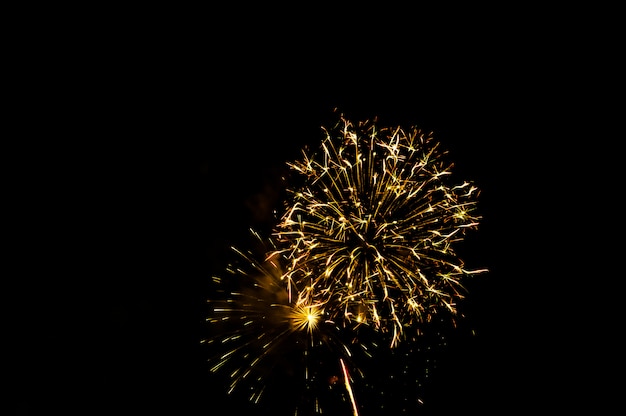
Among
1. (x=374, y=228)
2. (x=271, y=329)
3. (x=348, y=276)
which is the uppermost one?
(x=374, y=228)

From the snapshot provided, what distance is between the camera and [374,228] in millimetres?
3994

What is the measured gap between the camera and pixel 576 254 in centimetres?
512

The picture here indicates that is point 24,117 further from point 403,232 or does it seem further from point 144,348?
point 403,232

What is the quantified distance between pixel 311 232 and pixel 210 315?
6.71 ft

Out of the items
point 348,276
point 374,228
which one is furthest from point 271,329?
point 374,228

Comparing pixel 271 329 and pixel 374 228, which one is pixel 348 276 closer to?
pixel 374 228

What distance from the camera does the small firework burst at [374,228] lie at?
395cm

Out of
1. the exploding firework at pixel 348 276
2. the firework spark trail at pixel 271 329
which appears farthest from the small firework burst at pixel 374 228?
the firework spark trail at pixel 271 329

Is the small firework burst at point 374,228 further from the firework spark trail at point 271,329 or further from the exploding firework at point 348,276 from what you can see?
the firework spark trail at point 271,329

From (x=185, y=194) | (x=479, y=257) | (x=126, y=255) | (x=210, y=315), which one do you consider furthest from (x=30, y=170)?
(x=479, y=257)

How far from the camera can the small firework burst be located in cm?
395

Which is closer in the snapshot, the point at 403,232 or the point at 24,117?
the point at 403,232

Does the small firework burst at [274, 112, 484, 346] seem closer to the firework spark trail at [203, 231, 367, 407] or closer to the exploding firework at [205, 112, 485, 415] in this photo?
the exploding firework at [205, 112, 485, 415]

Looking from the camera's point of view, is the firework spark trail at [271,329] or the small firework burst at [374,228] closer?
the small firework burst at [374,228]
